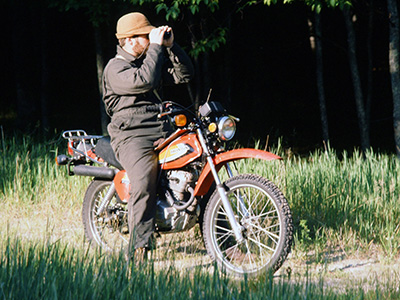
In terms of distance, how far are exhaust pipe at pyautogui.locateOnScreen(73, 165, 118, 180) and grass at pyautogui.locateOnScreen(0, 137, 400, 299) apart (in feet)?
1.85

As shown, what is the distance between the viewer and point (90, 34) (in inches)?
696

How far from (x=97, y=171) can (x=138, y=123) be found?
80 centimetres

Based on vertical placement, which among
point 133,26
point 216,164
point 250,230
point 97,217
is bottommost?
point 250,230

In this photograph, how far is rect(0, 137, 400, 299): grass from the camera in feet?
10.5

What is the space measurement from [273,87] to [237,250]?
10967 mm

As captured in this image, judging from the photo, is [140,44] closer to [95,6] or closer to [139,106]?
[139,106]

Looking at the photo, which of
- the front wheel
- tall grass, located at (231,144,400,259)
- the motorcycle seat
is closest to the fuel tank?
the front wheel

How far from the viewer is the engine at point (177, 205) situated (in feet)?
14.8

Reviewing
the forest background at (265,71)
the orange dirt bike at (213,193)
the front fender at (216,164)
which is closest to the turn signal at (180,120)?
the orange dirt bike at (213,193)

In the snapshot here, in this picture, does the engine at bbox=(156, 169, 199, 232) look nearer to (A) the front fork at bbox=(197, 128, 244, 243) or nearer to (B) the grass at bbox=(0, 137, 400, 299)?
(B) the grass at bbox=(0, 137, 400, 299)

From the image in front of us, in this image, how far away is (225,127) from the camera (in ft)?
14.2

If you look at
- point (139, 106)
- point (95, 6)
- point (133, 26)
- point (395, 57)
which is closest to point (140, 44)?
point (133, 26)

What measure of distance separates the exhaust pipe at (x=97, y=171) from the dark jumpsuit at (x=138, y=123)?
0.29 meters

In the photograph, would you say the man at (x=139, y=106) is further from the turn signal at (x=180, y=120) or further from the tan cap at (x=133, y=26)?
the turn signal at (x=180, y=120)
